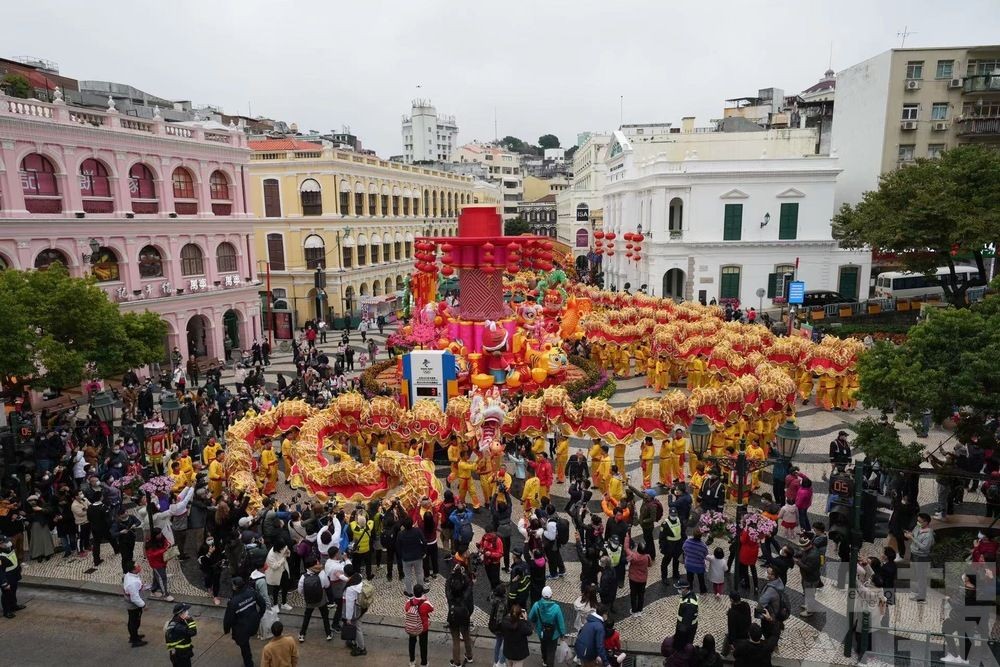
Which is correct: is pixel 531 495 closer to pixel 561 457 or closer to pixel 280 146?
pixel 561 457

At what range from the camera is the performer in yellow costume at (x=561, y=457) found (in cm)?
1534

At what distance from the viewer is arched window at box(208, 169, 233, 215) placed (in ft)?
98.1

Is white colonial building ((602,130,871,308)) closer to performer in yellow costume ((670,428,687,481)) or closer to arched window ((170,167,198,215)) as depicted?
arched window ((170,167,198,215))

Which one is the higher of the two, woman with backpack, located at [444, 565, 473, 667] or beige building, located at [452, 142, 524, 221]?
beige building, located at [452, 142, 524, 221]

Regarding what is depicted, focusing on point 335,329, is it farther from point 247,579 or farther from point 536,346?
point 247,579

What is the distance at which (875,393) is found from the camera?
11.2 m

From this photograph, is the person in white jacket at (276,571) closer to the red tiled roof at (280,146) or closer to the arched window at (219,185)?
the arched window at (219,185)

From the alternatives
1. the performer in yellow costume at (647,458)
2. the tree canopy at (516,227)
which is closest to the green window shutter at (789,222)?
the performer in yellow costume at (647,458)

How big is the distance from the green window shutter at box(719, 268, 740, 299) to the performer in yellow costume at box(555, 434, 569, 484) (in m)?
26.6

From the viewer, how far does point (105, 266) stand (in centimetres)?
2520

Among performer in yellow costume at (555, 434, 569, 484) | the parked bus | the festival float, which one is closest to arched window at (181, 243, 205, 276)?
the festival float

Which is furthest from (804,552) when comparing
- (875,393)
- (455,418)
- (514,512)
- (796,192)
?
(796,192)

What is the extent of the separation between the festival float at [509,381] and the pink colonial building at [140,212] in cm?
914

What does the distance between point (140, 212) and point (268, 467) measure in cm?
1722
